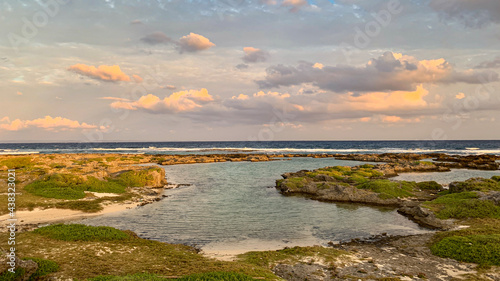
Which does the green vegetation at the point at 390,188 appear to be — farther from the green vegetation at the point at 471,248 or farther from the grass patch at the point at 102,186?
the grass patch at the point at 102,186

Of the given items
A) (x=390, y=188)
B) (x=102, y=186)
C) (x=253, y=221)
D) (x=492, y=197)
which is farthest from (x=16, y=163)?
(x=492, y=197)

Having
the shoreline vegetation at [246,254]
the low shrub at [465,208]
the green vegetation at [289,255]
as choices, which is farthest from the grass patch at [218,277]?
the low shrub at [465,208]

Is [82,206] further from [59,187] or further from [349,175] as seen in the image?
[349,175]

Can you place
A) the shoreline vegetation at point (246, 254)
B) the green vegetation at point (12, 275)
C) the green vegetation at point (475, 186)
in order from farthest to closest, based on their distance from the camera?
the green vegetation at point (475, 186), the shoreline vegetation at point (246, 254), the green vegetation at point (12, 275)

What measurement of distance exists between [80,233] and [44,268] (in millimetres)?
6184

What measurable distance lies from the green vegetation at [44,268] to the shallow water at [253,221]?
8.46 meters

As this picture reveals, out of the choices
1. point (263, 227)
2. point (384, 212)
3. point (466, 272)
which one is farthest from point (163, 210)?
point (466, 272)

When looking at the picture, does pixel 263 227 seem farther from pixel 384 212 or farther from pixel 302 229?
pixel 384 212

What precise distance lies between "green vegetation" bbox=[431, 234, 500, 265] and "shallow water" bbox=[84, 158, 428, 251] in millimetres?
4820

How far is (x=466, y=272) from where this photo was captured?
15844 millimetres

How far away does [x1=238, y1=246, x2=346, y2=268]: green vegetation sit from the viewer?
17281 millimetres

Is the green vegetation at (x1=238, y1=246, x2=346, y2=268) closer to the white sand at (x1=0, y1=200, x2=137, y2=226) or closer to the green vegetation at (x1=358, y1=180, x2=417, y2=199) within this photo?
the white sand at (x1=0, y1=200, x2=137, y2=226)

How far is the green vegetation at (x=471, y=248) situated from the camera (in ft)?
55.4

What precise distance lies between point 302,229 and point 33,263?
19.1 meters
